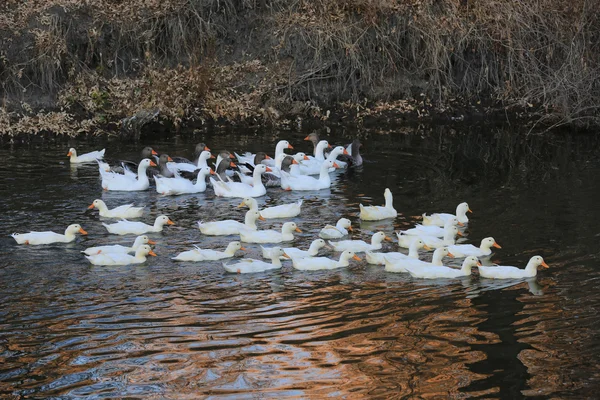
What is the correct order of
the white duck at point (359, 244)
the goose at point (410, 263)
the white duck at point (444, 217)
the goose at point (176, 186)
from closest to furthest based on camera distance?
the goose at point (410, 263) → the white duck at point (359, 244) → the white duck at point (444, 217) → the goose at point (176, 186)

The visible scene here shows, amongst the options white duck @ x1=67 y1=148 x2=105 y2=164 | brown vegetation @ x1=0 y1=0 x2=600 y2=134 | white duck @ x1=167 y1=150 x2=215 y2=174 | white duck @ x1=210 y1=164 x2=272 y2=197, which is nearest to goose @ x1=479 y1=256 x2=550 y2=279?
white duck @ x1=210 y1=164 x2=272 y2=197

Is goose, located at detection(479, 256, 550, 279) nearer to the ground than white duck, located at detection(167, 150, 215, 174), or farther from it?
nearer to the ground

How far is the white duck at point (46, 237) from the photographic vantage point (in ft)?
43.8

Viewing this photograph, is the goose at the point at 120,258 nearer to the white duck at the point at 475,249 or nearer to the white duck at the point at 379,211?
the white duck at the point at 379,211

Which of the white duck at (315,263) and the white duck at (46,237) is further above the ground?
the white duck at (46,237)

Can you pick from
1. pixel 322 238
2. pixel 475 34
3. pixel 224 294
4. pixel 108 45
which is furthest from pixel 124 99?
pixel 224 294

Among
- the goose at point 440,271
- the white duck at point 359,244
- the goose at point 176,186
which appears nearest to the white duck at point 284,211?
the white duck at point 359,244

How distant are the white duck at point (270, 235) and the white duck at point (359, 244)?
0.80 metres

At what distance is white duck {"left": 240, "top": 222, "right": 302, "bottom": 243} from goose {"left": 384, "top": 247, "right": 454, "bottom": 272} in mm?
1872

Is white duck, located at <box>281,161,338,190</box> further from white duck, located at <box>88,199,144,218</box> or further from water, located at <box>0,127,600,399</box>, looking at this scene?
white duck, located at <box>88,199,144,218</box>

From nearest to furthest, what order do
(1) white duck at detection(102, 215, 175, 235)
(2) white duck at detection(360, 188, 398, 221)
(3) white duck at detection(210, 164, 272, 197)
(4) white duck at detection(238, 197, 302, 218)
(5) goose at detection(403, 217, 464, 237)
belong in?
(5) goose at detection(403, 217, 464, 237)
(1) white duck at detection(102, 215, 175, 235)
(2) white duck at detection(360, 188, 398, 221)
(4) white duck at detection(238, 197, 302, 218)
(3) white duck at detection(210, 164, 272, 197)

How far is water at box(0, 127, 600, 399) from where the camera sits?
889 cm

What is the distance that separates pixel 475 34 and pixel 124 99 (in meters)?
8.72

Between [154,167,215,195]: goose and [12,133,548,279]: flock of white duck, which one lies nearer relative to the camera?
[12,133,548,279]: flock of white duck
